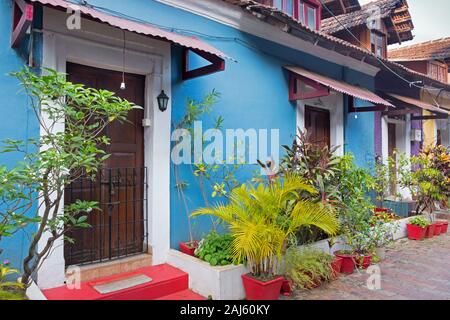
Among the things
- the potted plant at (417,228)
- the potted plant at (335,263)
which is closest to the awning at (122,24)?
the potted plant at (335,263)

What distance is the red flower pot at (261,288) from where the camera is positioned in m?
4.09

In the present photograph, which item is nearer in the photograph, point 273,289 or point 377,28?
point 273,289

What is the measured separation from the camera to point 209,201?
5566 millimetres

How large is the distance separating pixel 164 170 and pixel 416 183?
6.47 meters

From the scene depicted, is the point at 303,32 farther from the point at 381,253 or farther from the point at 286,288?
the point at 286,288

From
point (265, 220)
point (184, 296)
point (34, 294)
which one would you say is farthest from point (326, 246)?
point (34, 294)

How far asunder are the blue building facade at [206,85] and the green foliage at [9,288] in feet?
1.56

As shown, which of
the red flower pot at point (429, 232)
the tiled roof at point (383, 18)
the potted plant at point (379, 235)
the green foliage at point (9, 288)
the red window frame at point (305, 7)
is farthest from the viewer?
the tiled roof at point (383, 18)

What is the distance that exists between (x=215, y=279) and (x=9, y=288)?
2.16 m

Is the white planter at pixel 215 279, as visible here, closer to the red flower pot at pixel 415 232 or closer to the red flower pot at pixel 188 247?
the red flower pot at pixel 188 247

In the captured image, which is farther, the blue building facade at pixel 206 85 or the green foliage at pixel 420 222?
the green foliage at pixel 420 222

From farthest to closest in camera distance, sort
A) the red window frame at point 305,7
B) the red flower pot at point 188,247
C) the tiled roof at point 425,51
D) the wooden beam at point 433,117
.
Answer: the tiled roof at point 425,51 < the wooden beam at point 433,117 < the red window frame at point 305,7 < the red flower pot at point 188,247
